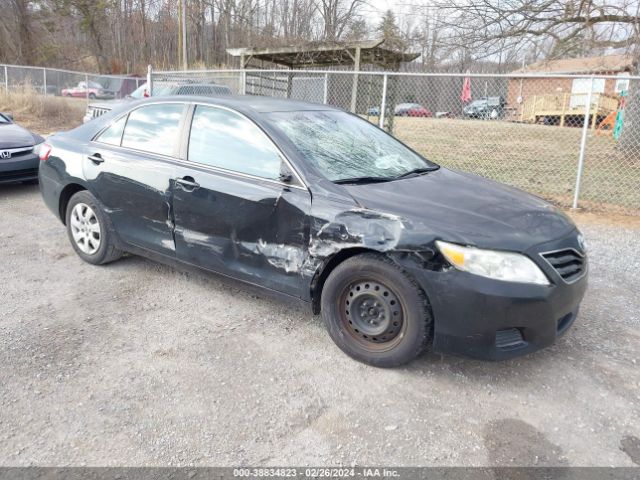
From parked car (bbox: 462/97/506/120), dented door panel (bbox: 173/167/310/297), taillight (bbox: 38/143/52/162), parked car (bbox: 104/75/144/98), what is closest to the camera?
dented door panel (bbox: 173/167/310/297)

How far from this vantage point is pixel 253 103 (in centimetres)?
394

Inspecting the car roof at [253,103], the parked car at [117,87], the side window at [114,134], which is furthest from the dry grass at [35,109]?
the car roof at [253,103]

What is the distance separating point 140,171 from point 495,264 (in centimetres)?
274

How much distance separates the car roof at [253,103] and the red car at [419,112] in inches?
382

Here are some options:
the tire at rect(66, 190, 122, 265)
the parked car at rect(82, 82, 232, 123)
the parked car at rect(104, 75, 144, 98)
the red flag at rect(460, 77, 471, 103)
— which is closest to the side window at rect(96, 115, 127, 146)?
the tire at rect(66, 190, 122, 265)

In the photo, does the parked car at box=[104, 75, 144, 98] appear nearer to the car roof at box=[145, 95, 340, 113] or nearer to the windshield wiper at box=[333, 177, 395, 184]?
the car roof at box=[145, 95, 340, 113]

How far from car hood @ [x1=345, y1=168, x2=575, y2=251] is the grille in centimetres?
10

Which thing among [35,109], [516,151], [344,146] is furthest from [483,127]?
[35,109]

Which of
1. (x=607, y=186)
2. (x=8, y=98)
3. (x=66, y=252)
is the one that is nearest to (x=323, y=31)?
(x=8, y=98)

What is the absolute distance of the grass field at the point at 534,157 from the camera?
8539 mm

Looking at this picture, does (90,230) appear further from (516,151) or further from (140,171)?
(516,151)

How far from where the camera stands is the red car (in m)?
13.6

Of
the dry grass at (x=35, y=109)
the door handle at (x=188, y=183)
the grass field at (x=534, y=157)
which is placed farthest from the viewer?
the dry grass at (x=35, y=109)

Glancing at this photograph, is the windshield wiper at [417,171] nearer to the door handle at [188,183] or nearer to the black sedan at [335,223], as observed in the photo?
the black sedan at [335,223]
